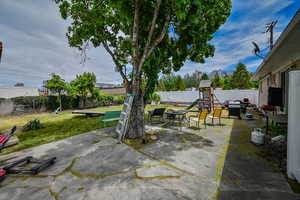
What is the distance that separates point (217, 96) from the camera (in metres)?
17.1

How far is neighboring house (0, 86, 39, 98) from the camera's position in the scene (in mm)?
15902

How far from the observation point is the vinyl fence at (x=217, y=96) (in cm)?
1497

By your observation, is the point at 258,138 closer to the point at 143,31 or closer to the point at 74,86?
the point at 143,31

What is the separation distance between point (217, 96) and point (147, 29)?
16.1 meters

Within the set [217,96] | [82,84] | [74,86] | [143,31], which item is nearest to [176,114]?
[143,31]

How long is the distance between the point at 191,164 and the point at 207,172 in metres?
0.37

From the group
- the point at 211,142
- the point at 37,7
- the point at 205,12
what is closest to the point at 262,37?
the point at 205,12

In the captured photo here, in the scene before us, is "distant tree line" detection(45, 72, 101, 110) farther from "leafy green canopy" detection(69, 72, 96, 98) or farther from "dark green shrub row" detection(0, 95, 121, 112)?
"dark green shrub row" detection(0, 95, 121, 112)

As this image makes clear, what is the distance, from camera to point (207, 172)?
2430mm

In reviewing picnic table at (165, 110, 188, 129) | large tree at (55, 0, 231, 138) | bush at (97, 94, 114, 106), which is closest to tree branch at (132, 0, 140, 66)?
large tree at (55, 0, 231, 138)

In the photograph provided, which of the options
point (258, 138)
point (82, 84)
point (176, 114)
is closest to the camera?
point (258, 138)

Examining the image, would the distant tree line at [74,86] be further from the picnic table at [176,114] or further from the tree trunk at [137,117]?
the tree trunk at [137,117]

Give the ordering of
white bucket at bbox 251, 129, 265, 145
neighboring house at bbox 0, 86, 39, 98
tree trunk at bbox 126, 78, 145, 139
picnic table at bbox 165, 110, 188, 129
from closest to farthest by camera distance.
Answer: white bucket at bbox 251, 129, 265, 145 < tree trunk at bbox 126, 78, 145, 139 < picnic table at bbox 165, 110, 188, 129 < neighboring house at bbox 0, 86, 39, 98

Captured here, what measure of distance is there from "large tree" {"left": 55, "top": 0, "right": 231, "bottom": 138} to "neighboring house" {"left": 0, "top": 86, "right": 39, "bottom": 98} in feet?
62.0
